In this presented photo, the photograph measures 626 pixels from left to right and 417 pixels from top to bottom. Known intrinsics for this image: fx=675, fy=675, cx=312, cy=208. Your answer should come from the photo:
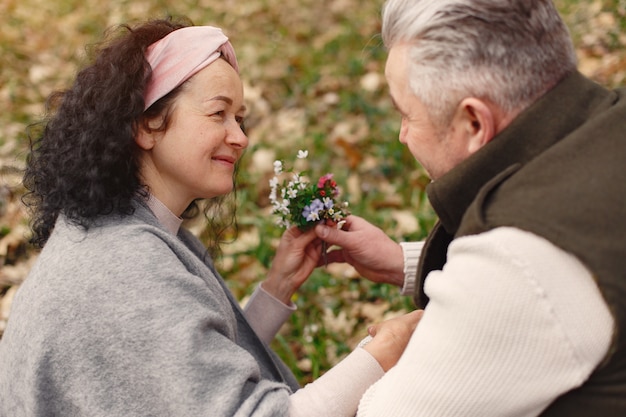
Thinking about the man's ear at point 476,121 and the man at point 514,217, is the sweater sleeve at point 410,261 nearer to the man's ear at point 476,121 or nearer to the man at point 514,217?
the man at point 514,217

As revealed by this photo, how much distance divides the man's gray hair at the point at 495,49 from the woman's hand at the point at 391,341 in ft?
2.31

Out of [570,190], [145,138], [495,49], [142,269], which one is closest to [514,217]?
[570,190]

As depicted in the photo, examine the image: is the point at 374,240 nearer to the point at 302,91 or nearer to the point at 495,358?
the point at 495,358

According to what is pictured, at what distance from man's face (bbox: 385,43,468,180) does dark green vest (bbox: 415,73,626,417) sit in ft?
0.40

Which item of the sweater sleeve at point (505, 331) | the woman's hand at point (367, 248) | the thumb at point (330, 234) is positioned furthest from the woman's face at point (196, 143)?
the sweater sleeve at point (505, 331)

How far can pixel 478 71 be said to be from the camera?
5.18ft

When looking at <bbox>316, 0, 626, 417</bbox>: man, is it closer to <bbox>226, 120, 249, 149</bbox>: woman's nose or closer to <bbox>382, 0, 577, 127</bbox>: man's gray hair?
<bbox>382, 0, 577, 127</bbox>: man's gray hair

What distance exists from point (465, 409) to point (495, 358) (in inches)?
5.7

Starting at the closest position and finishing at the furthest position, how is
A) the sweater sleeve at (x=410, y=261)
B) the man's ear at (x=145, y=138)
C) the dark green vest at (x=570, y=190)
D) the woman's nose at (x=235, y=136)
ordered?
the dark green vest at (x=570, y=190), the man's ear at (x=145, y=138), the woman's nose at (x=235, y=136), the sweater sleeve at (x=410, y=261)

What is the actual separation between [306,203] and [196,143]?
1.55ft

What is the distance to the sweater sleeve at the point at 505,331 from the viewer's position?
1.38 m

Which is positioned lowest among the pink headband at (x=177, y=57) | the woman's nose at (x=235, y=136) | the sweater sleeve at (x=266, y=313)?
the sweater sleeve at (x=266, y=313)

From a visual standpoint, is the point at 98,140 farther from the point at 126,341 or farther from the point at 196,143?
the point at 126,341

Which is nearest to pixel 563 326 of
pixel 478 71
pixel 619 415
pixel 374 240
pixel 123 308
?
pixel 619 415
